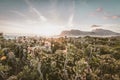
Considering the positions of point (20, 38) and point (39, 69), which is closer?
point (39, 69)

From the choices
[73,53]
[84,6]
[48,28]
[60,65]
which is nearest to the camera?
[60,65]

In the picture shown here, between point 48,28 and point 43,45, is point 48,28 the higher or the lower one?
the higher one

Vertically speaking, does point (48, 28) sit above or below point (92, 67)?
above

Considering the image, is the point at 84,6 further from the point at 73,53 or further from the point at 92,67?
the point at 92,67

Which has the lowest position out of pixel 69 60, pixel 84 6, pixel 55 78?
pixel 55 78

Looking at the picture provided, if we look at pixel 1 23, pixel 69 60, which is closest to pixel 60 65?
pixel 69 60

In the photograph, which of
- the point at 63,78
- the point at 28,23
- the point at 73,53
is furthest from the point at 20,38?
the point at 63,78

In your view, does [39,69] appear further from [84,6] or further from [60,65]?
[84,6]

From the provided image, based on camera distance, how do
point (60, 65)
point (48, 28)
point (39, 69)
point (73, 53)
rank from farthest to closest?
point (48, 28) < point (73, 53) < point (60, 65) < point (39, 69)

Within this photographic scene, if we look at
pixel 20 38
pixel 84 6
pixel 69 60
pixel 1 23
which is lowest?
→ pixel 69 60
